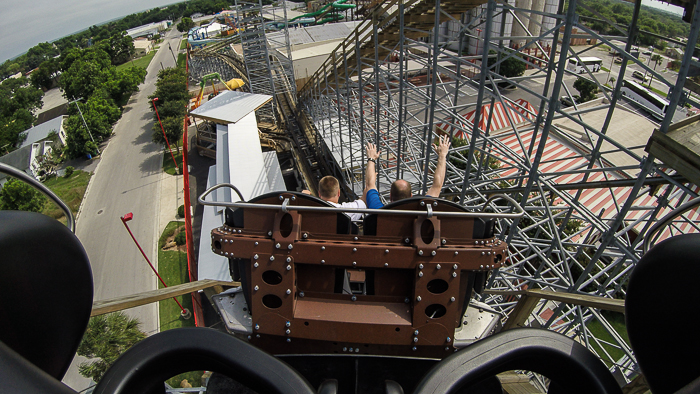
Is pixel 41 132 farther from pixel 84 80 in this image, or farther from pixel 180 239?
pixel 180 239

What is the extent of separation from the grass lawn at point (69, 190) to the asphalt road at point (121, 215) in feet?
1.66

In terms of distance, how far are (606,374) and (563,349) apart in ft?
0.81

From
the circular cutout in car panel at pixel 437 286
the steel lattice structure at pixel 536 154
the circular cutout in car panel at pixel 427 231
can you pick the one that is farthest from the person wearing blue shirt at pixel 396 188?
the steel lattice structure at pixel 536 154

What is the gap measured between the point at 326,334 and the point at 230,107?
19.8m

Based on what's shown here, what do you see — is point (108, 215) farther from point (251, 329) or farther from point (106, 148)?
point (251, 329)

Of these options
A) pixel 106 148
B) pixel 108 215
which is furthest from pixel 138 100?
pixel 108 215

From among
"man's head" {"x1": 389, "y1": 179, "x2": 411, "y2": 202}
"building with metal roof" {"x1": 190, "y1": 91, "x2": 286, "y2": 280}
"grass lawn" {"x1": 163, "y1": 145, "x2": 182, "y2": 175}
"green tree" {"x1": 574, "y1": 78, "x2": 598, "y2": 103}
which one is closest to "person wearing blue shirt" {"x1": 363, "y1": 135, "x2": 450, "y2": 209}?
"man's head" {"x1": 389, "y1": 179, "x2": 411, "y2": 202}

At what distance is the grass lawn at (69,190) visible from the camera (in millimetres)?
21219

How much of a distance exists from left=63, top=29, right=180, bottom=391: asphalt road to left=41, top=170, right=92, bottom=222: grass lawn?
0.50m

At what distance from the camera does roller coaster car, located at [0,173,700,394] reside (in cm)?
177

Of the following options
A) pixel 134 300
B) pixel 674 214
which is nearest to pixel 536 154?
pixel 674 214

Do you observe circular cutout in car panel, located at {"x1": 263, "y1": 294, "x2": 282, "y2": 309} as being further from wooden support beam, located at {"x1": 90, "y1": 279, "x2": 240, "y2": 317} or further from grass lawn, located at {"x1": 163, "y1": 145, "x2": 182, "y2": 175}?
grass lawn, located at {"x1": 163, "y1": 145, "x2": 182, "y2": 175}

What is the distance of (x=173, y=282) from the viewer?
14266mm

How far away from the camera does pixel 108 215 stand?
2006 cm
